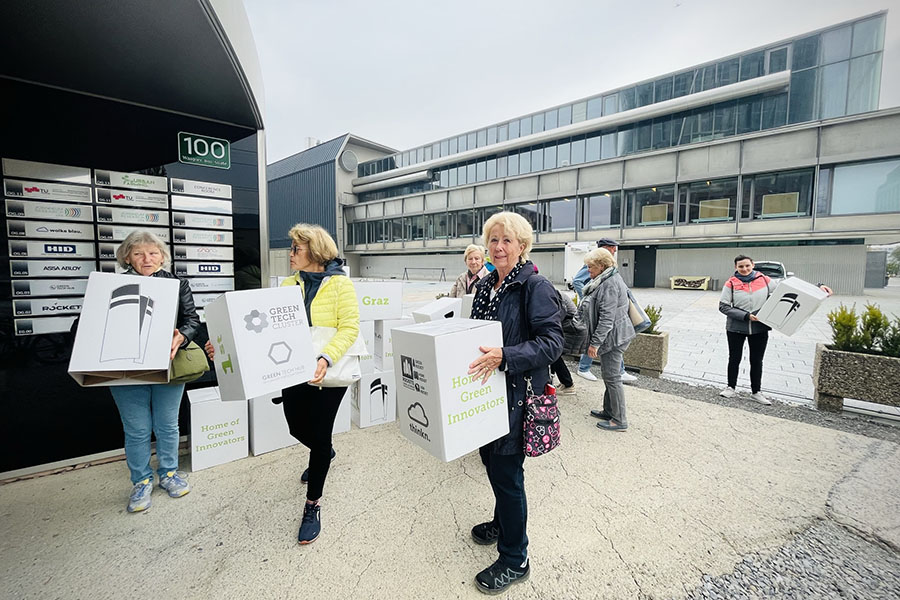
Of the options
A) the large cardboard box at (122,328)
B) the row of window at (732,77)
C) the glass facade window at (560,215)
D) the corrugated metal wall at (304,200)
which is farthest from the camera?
the corrugated metal wall at (304,200)

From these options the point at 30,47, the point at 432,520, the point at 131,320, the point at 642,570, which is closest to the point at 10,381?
the point at 131,320

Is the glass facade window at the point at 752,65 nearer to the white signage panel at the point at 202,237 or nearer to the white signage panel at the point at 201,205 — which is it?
the white signage panel at the point at 201,205

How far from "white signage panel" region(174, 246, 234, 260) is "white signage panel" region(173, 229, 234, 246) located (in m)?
0.05

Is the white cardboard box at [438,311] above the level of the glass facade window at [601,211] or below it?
below

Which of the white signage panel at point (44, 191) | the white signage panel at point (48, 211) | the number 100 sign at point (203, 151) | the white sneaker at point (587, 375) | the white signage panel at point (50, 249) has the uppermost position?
the number 100 sign at point (203, 151)

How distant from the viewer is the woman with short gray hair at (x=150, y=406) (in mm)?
2527

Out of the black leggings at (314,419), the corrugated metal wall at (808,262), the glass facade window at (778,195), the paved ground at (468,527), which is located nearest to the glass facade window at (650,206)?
the corrugated metal wall at (808,262)

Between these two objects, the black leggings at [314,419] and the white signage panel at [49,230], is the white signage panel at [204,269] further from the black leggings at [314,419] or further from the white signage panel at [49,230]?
the black leggings at [314,419]

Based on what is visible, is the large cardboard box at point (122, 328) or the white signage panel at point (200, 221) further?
the white signage panel at point (200, 221)

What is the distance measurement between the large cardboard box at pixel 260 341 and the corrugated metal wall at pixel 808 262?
72.2ft

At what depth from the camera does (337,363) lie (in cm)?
226

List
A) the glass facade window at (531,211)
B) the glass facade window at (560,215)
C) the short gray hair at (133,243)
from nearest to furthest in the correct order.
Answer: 1. the short gray hair at (133,243)
2. the glass facade window at (560,215)
3. the glass facade window at (531,211)

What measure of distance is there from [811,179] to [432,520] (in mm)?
21562

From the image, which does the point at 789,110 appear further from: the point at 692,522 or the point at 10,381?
the point at 10,381
